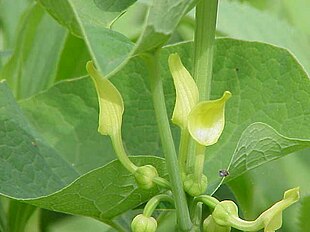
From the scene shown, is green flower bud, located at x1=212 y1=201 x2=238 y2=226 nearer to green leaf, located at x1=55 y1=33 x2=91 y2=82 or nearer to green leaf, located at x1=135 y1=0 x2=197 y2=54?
green leaf, located at x1=135 y1=0 x2=197 y2=54

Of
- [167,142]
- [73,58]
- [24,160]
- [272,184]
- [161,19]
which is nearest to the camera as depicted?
[161,19]

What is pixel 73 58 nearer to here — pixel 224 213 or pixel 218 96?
pixel 218 96

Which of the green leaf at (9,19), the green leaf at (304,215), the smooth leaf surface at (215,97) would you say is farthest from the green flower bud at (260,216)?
the green leaf at (9,19)

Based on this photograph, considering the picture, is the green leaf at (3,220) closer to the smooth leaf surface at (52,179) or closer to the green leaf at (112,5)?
the smooth leaf surface at (52,179)

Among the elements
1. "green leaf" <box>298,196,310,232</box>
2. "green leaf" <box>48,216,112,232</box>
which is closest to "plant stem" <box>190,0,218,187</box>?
"green leaf" <box>298,196,310,232</box>

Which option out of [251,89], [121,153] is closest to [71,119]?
[251,89]
